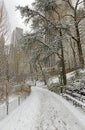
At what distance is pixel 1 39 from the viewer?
52.2ft

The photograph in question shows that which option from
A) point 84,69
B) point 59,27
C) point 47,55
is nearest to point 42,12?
point 59,27

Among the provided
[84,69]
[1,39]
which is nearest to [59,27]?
[84,69]

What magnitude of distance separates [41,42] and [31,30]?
195 cm

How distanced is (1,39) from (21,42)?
10.8 meters

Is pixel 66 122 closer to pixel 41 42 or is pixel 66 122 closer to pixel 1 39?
pixel 1 39

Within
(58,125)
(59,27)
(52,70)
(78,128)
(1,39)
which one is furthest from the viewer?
(52,70)

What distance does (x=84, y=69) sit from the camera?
86.8 feet

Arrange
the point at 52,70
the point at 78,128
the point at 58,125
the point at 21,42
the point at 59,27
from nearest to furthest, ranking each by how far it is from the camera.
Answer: the point at 78,128 → the point at 58,125 → the point at 59,27 → the point at 21,42 → the point at 52,70

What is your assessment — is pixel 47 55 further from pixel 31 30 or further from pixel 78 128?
pixel 78 128

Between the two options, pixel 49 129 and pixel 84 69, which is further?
pixel 84 69

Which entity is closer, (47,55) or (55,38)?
(55,38)

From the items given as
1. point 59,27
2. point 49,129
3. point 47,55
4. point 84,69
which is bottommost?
point 49,129

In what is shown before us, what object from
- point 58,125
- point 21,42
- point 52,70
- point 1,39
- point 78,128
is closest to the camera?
point 78,128

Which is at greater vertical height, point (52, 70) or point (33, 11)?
point (33, 11)
